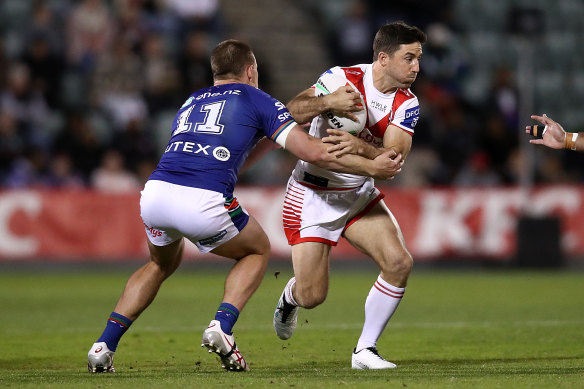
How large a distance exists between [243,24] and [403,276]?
1422 cm

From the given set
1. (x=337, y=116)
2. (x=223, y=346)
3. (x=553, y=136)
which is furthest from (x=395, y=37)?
(x=223, y=346)

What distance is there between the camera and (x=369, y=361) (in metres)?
6.84

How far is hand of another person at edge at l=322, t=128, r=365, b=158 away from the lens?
258 inches

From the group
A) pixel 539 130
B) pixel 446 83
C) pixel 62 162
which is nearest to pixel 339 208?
pixel 539 130

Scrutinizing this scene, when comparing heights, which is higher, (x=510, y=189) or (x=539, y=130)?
(x=539, y=130)

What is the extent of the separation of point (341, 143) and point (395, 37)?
1.09 metres

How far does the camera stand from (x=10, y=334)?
925 centimetres

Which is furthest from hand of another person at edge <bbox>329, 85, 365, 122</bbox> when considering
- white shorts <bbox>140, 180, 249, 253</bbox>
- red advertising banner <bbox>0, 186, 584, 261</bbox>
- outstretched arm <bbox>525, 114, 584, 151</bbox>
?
red advertising banner <bbox>0, 186, 584, 261</bbox>

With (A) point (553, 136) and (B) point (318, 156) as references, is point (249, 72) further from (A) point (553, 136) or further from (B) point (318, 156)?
(A) point (553, 136)

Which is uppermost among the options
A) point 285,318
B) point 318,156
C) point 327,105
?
point 327,105

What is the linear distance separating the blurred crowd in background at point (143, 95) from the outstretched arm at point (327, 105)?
385 inches

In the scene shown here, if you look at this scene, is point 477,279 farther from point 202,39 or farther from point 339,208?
point 339,208

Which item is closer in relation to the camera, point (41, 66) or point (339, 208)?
point (339, 208)

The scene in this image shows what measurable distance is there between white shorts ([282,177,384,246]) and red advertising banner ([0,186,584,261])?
871cm
